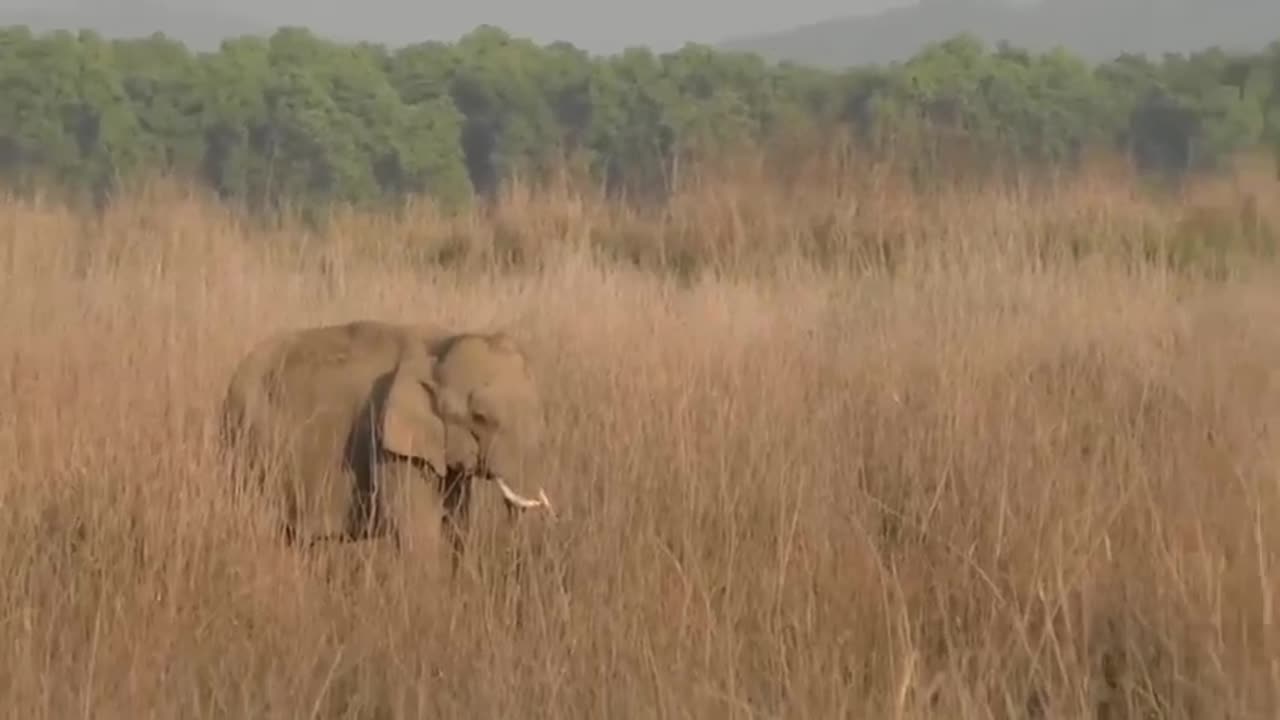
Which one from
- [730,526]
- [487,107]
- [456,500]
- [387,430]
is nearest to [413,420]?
[387,430]

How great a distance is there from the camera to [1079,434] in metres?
3.32

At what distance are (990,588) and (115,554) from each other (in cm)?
135

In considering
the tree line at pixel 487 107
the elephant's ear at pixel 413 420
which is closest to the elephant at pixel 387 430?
the elephant's ear at pixel 413 420

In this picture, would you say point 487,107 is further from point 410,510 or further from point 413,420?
point 410,510

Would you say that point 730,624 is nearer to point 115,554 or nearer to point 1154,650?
point 1154,650

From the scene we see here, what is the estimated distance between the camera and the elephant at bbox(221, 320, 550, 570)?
10.3ft

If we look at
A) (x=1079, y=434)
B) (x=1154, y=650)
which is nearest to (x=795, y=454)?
(x=1079, y=434)


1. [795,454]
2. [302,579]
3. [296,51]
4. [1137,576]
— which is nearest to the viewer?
[1137,576]

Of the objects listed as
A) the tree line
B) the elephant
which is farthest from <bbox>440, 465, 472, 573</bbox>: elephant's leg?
the tree line

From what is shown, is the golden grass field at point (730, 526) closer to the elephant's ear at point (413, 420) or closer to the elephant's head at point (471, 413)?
the elephant's head at point (471, 413)

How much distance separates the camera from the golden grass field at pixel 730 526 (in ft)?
7.06

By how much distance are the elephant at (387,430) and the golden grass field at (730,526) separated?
112mm

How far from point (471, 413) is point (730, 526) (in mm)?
661

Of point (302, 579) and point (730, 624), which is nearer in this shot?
point (730, 624)
